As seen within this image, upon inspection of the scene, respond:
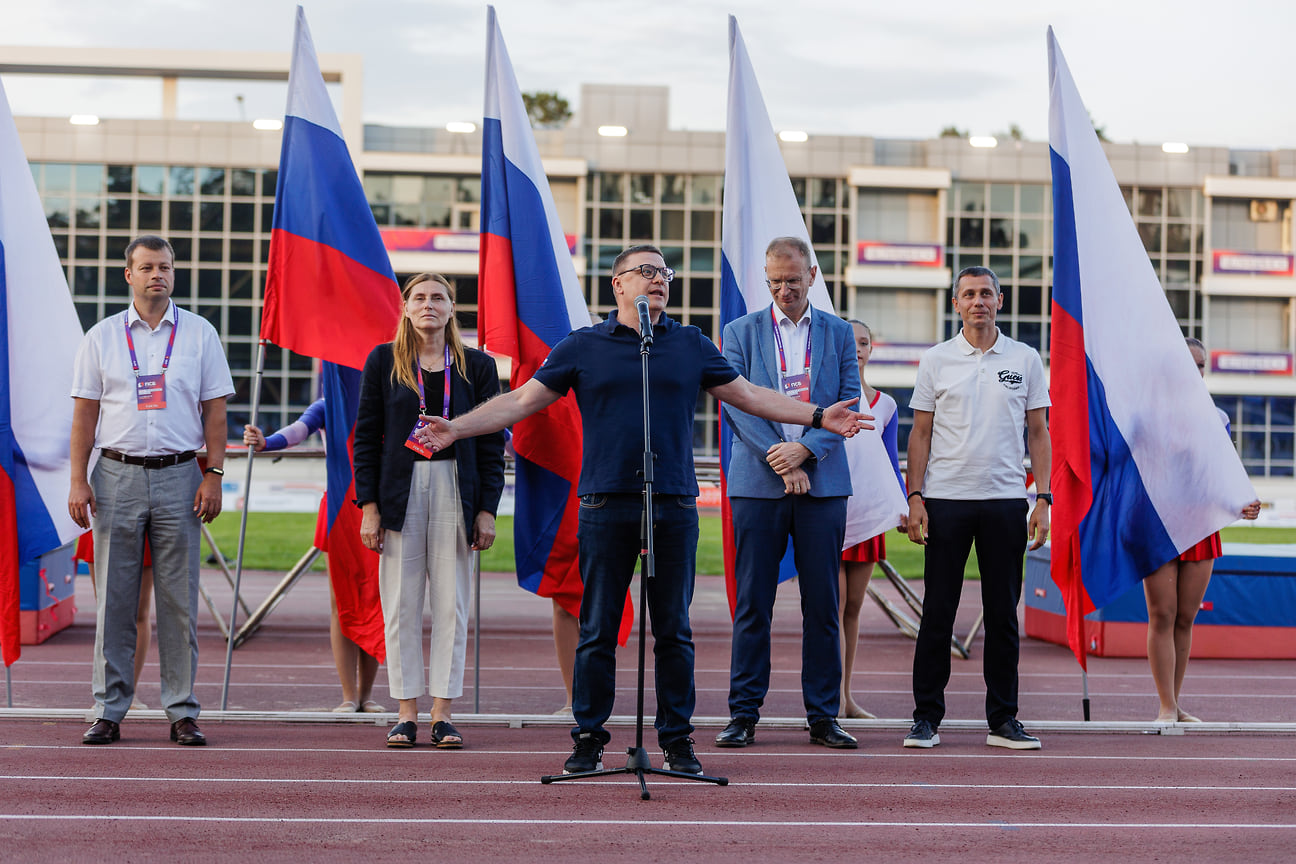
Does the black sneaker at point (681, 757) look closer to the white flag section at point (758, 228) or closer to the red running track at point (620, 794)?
the red running track at point (620, 794)

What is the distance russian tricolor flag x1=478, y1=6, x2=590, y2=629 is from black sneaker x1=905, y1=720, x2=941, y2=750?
188 centimetres

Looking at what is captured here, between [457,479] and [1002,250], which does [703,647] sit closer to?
[457,479]

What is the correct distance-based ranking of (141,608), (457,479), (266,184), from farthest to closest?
(266,184)
(141,608)
(457,479)

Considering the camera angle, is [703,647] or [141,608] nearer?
[141,608]

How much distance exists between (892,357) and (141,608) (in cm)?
4128

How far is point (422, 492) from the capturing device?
625 centimetres

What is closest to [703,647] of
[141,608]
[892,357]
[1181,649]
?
[1181,649]

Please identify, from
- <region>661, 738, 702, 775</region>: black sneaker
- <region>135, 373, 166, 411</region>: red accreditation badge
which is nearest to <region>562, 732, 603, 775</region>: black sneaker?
<region>661, 738, 702, 775</region>: black sneaker

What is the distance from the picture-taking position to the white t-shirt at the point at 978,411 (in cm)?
632

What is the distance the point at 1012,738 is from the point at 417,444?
3.22m

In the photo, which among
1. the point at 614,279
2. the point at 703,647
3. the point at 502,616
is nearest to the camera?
the point at 614,279

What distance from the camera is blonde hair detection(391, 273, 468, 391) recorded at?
244 inches

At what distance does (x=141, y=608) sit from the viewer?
265 inches

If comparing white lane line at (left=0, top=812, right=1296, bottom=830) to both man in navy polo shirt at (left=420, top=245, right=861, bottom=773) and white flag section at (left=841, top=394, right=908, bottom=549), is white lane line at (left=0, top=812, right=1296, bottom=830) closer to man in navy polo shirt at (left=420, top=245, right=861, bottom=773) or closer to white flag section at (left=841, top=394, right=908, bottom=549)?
man in navy polo shirt at (left=420, top=245, right=861, bottom=773)
